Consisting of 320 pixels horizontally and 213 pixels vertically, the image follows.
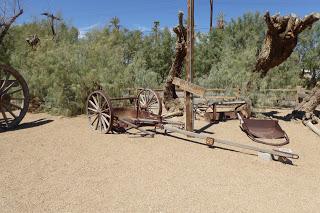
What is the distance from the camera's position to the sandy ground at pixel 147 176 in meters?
4.06

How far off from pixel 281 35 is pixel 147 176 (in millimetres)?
6246

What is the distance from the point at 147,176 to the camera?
16.5 feet

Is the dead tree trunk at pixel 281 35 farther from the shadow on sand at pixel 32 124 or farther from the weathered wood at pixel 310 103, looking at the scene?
the shadow on sand at pixel 32 124

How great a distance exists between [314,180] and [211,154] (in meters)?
1.91

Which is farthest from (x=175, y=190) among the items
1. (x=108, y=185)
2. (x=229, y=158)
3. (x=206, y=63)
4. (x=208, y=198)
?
(x=206, y=63)

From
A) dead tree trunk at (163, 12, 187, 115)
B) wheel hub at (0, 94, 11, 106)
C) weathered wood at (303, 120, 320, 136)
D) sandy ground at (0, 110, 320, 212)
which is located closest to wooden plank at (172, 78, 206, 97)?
sandy ground at (0, 110, 320, 212)

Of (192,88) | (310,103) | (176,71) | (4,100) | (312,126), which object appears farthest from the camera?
(176,71)

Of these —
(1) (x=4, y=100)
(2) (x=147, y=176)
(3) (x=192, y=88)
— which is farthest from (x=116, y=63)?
(2) (x=147, y=176)

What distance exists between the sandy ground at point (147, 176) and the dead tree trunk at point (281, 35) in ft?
9.90

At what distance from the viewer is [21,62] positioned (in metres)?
13.2

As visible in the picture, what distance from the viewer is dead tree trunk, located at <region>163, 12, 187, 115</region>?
33.2 feet

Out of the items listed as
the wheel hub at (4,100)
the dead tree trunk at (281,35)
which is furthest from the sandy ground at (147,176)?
the dead tree trunk at (281,35)

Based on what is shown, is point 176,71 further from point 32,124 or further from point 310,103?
point 32,124

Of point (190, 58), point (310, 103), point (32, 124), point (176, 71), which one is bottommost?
point (32, 124)
